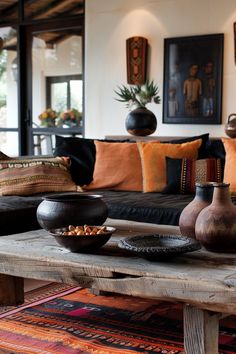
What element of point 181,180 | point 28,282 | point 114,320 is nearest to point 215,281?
point 114,320

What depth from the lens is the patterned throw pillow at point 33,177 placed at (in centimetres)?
419

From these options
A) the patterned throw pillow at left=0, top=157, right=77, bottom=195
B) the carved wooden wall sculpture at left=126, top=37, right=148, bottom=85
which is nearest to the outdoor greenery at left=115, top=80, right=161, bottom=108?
the carved wooden wall sculpture at left=126, top=37, right=148, bottom=85

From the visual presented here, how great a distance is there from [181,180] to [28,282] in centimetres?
125

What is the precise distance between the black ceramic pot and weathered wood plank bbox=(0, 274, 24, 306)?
394 mm

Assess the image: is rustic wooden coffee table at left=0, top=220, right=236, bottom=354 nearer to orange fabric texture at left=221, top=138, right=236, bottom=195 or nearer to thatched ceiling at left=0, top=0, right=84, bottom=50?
orange fabric texture at left=221, top=138, right=236, bottom=195

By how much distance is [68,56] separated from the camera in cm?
773

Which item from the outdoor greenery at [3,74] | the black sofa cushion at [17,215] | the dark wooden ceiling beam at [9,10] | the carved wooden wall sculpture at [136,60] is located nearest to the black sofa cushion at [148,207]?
the black sofa cushion at [17,215]

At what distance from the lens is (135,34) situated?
6.92 metres

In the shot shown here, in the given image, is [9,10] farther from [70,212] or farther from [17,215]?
[70,212]

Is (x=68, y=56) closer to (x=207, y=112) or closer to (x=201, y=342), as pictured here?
(x=207, y=112)

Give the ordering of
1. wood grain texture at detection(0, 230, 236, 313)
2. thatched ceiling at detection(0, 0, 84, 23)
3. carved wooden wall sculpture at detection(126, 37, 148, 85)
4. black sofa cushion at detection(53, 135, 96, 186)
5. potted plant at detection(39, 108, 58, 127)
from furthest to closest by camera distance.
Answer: potted plant at detection(39, 108, 58, 127), thatched ceiling at detection(0, 0, 84, 23), carved wooden wall sculpture at detection(126, 37, 148, 85), black sofa cushion at detection(53, 135, 96, 186), wood grain texture at detection(0, 230, 236, 313)

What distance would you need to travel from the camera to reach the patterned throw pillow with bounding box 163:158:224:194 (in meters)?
4.17

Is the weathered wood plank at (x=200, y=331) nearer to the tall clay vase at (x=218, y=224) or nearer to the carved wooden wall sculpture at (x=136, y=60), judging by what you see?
the tall clay vase at (x=218, y=224)

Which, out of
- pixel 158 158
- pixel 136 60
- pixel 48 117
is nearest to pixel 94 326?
pixel 158 158
